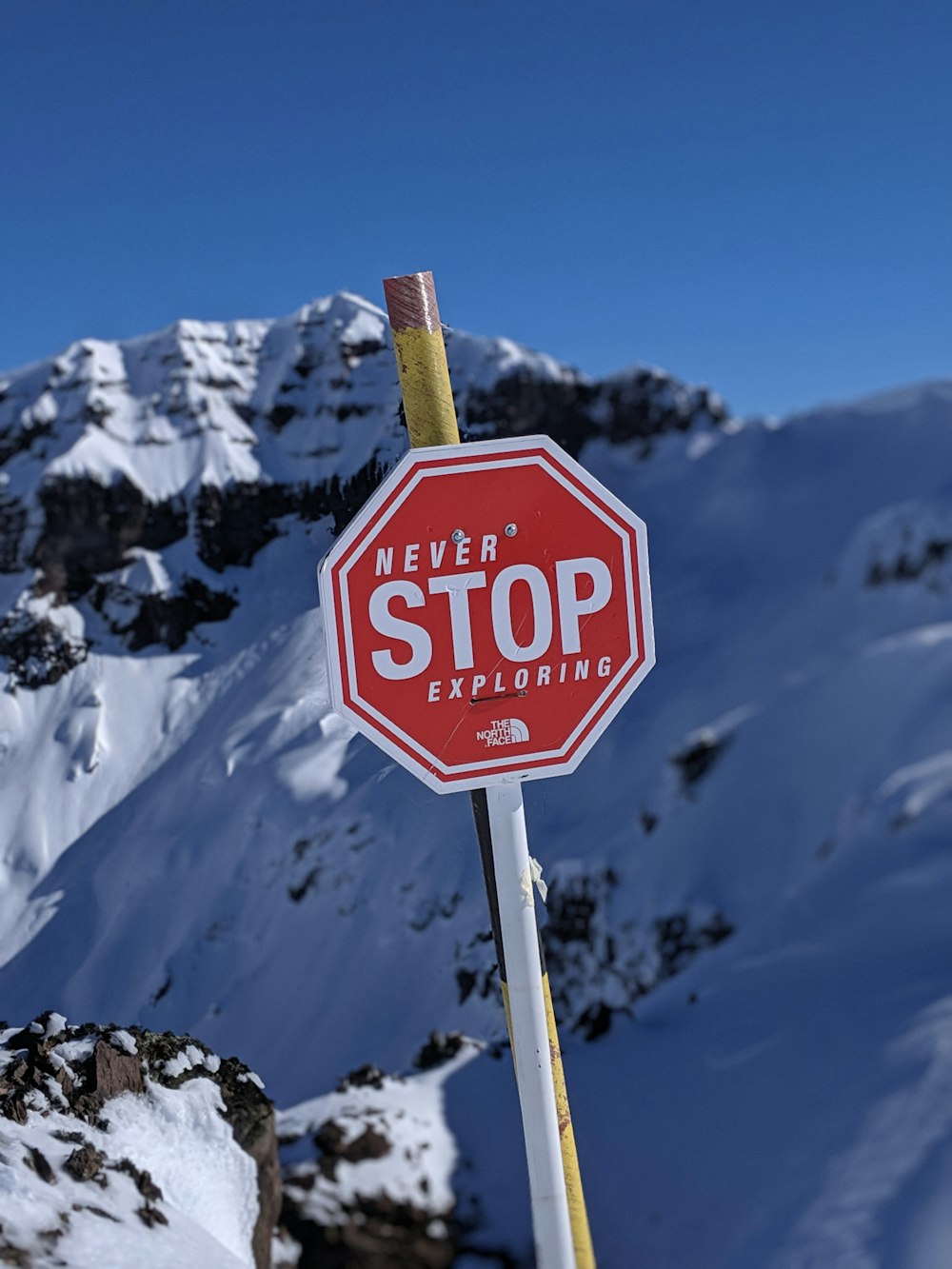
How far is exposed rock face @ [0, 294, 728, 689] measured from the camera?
8.56ft

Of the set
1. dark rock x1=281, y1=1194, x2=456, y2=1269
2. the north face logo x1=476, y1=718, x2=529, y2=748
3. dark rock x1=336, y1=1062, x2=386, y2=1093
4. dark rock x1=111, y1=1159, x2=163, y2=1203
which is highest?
the north face logo x1=476, y1=718, x2=529, y2=748

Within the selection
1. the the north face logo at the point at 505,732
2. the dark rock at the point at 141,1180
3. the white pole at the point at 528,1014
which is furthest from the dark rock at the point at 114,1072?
the the north face logo at the point at 505,732

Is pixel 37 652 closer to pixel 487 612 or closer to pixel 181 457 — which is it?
pixel 487 612

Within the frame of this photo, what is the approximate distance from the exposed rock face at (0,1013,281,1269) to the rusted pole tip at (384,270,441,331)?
169 cm

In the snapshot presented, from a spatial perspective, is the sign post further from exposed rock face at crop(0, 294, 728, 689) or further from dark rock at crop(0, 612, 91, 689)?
dark rock at crop(0, 612, 91, 689)

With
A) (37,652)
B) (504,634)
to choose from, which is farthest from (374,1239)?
(37,652)

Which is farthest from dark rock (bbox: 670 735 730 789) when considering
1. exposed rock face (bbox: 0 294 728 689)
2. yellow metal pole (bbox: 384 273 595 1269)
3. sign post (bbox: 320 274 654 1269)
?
yellow metal pole (bbox: 384 273 595 1269)

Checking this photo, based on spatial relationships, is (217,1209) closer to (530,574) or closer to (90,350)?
(530,574)

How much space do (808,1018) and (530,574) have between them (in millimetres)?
3719

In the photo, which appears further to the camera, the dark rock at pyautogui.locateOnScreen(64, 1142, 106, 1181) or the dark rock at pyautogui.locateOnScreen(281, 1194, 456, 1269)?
the dark rock at pyautogui.locateOnScreen(281, 1194, 456, 1269)

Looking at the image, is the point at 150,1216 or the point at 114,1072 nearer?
the point at 150,1216

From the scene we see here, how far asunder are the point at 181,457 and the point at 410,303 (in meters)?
7.34

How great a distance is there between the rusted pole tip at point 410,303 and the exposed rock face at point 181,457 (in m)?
0.38

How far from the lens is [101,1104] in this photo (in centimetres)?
192
